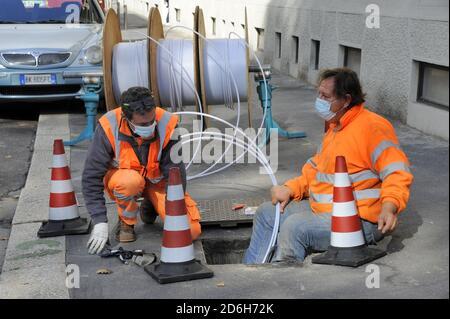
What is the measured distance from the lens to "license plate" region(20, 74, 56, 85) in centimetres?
1023

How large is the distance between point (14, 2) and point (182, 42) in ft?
13.7

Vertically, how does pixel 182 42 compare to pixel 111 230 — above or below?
above

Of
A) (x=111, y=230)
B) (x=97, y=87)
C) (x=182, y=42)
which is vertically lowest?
(x=111, y=230)

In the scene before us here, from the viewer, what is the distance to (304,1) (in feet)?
43.4

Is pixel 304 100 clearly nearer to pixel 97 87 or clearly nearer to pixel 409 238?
pixel 97 87

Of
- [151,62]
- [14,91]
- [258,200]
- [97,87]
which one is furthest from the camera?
[14,91]

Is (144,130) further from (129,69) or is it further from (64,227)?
(129,69)

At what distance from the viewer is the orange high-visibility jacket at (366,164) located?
4.39m

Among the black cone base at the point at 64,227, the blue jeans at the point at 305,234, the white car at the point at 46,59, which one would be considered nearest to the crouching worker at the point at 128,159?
the black cone base at the point at 64,227

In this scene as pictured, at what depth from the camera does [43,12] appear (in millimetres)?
11211

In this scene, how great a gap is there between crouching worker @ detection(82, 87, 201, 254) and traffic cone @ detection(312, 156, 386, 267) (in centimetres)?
107

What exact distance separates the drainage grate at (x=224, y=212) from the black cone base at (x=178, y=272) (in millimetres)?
1144

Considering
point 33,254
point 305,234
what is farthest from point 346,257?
point 33,254

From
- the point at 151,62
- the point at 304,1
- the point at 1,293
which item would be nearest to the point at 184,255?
the point at 1,293
